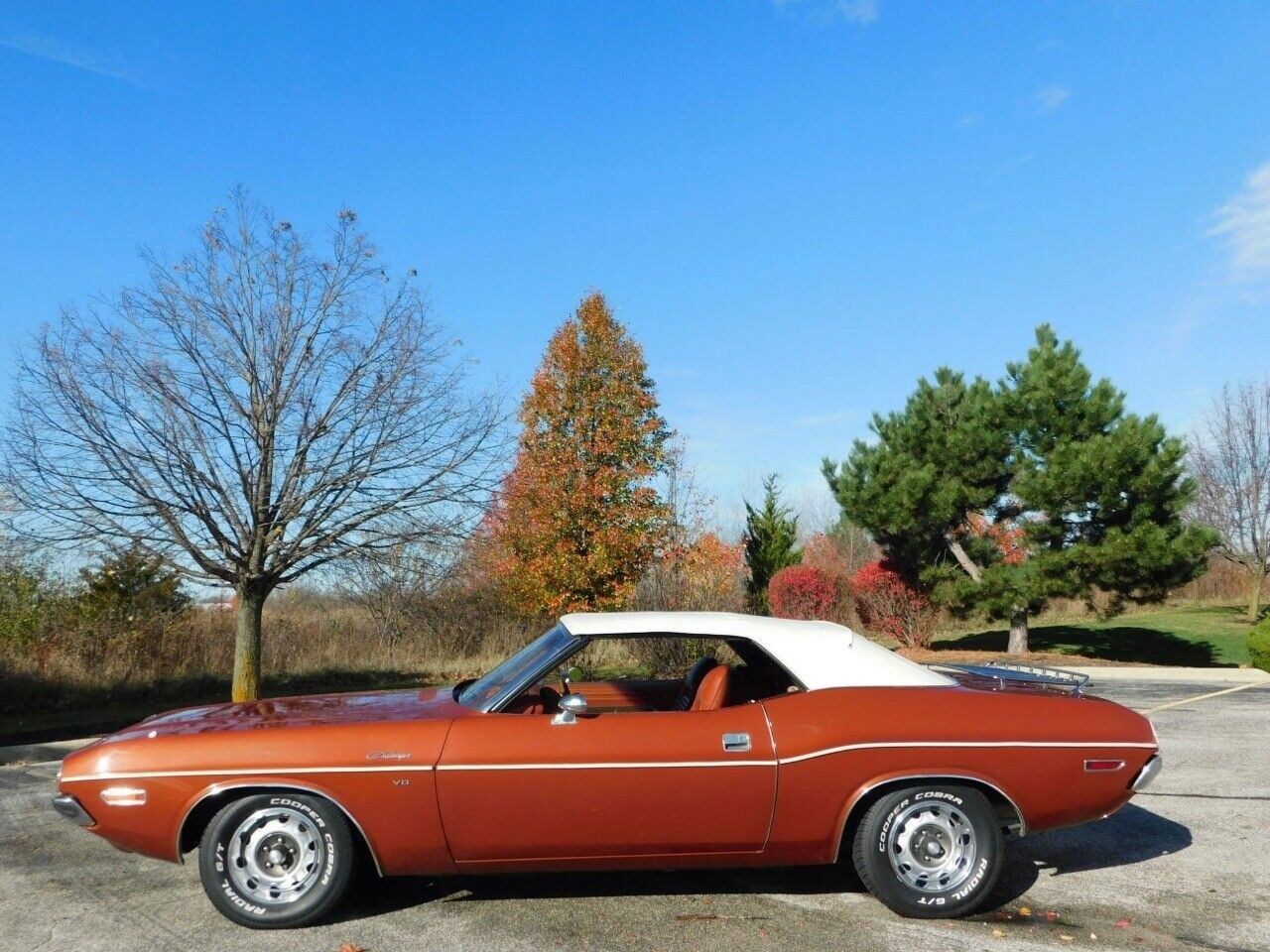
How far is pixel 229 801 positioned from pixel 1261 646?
18.7 meters

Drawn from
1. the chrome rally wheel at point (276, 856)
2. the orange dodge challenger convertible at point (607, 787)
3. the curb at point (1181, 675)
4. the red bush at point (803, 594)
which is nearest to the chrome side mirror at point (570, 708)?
the orange dodge challenger convertible at point (607, 787)

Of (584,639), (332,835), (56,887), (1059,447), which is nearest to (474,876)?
(332,835)

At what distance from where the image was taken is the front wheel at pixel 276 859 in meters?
4.52

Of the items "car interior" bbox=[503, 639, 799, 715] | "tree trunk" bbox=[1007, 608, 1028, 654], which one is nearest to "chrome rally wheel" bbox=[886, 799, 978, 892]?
"car interior" bbox=[503, 639, 799, 715]

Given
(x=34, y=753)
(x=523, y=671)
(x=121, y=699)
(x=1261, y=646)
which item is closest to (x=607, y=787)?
(x=523, y=671)

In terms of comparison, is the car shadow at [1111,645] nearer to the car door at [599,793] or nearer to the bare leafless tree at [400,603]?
the bare leafless tree at [400,603]

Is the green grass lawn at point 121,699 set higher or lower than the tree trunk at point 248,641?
lower

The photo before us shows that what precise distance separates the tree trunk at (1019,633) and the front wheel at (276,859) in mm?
21932

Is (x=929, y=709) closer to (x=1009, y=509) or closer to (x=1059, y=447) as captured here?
(x=1059, y=447)

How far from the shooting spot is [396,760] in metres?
4.56

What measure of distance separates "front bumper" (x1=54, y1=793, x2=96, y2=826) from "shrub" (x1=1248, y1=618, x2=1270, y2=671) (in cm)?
1893

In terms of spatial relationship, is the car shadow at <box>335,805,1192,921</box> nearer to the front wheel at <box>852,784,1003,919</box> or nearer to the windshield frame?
the front wheel at <box>852,784,1003,919</box>

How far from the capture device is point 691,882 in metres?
5.25

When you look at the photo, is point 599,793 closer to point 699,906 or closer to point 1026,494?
point 699,906
